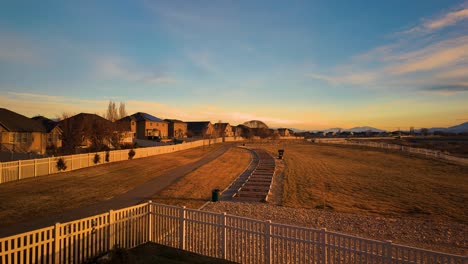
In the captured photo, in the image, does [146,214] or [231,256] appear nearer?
[231,256]

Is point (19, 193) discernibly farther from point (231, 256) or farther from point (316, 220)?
point (316, 220)

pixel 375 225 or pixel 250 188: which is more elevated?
pixel 250 188

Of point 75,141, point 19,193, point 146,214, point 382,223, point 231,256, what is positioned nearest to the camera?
point 231,256

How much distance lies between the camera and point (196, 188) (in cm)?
1877

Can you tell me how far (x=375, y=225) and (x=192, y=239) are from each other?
801 centimetres

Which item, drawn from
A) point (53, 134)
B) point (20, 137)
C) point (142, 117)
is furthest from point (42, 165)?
point (142, 117)

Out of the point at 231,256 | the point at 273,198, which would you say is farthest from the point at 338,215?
the point at 231,256

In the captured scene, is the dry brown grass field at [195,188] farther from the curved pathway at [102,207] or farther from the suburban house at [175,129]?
the suburban house at [175,129]

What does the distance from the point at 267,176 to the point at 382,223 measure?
1285cm

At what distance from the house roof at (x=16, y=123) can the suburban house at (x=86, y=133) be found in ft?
10.1

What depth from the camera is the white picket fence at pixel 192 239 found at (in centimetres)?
654

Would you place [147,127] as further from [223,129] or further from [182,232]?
[182,232]

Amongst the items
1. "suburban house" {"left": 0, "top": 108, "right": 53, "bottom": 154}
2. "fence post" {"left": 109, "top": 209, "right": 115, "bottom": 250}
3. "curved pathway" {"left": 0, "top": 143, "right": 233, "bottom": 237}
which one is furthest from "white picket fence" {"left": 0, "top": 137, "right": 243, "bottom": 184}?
"fence post" {"left": 109, "top": 209, "right": 115, "bottom": 250}

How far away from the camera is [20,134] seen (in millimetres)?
36500
